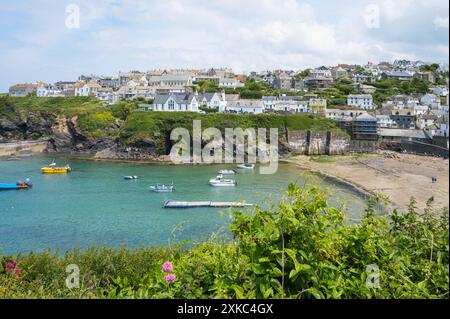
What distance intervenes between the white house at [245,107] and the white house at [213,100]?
879 mm

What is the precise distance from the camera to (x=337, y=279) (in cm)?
216

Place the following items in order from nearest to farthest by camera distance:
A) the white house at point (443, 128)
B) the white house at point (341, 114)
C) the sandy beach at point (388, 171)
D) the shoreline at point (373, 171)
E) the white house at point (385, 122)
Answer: the white house at point (443, 128)
the sandy beach at point (388, 171)
the shoreline at point (373, 171)
the white house at point (385, 122)
the white house at point (341, 114)

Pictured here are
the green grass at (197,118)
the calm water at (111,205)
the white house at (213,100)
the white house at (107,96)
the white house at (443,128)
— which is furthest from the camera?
the white house at (107,96)

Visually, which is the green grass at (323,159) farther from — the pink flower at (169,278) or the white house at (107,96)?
the pink flower at (169,278)

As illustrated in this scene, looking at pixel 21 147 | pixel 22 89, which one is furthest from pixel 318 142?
pixel 22 89

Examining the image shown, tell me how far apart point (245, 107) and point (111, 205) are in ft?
92.9

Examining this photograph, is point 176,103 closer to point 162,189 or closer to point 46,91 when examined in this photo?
point 162,189

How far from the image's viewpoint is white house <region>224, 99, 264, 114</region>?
148ft

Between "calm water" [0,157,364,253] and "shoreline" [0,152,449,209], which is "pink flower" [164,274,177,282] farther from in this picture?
"shoreline" [0,152,449,209]

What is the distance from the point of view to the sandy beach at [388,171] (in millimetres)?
20281

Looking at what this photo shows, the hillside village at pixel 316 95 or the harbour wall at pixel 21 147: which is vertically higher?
the hillside village at pixel 316 95

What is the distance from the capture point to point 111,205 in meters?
19.4

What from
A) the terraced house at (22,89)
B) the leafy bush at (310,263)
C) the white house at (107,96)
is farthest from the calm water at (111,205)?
the terraced house at (22,89)

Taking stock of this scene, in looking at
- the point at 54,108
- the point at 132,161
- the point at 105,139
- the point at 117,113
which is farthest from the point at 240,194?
the point at 54,108
